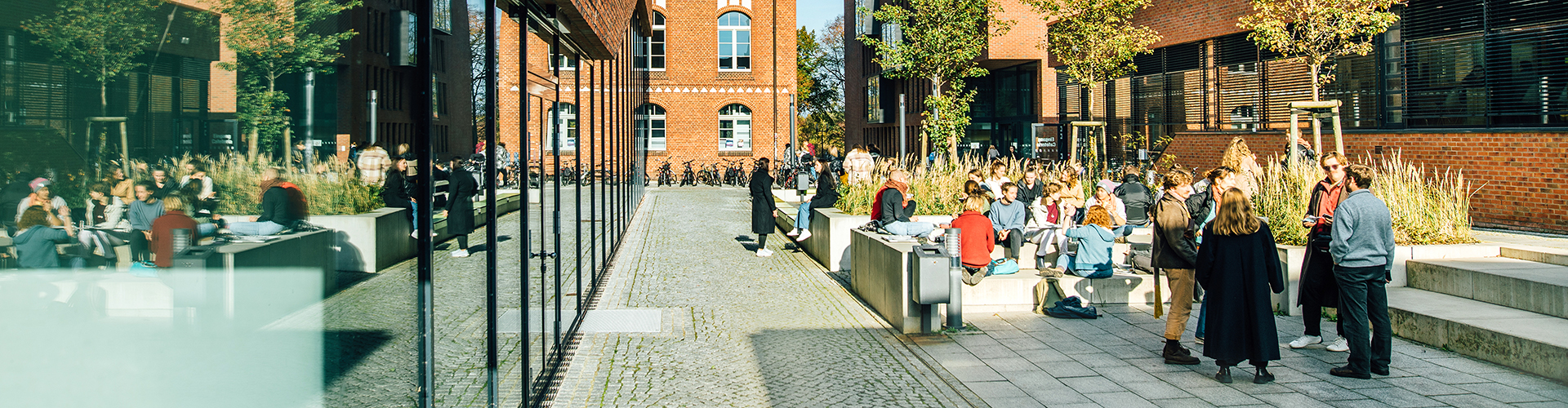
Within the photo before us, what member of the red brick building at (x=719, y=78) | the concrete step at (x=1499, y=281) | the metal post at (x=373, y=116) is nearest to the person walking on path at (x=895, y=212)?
the concrete step at (x=1499, y=281)

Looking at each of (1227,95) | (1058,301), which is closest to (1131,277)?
(1058,301)

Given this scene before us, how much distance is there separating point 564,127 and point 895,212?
4.92 metres

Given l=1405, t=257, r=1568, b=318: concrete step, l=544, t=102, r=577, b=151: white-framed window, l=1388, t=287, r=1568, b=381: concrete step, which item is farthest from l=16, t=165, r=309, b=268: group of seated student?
l=1405, t=257, r=1568, b=318: concrete step

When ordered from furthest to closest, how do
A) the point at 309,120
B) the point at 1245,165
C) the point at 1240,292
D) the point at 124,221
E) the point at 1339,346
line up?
the point at 1245,165, the point at 1339,346, the point at 1240,292, the point at 309,120, the point at 124,221

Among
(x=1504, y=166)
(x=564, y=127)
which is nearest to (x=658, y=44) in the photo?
(x=1504, y=166)

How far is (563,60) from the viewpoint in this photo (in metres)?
7.48

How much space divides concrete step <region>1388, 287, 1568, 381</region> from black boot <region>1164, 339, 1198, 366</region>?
4.29 ft

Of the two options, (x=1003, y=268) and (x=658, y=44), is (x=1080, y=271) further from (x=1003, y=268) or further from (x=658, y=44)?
(x=658, y=44)

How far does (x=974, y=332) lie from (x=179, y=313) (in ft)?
23.3

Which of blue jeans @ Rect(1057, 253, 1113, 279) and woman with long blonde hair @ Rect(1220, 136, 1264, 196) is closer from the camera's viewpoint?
blue jeans @ Rect(1057, 253, 1113, 279)

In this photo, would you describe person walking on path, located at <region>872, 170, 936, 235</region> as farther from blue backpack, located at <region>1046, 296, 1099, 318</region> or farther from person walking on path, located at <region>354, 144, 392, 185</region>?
person walking on path, located at <region>354, 144, 392, 185</region>

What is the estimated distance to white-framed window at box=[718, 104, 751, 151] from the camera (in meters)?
39.3

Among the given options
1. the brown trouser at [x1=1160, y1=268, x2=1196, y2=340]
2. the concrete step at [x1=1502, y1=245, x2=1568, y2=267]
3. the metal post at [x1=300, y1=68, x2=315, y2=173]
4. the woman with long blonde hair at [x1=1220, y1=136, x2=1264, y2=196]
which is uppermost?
the woman with long blonde hair at [x1=1220, y1=136, x2=1264, y2=196]

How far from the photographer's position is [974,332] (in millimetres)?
8133
